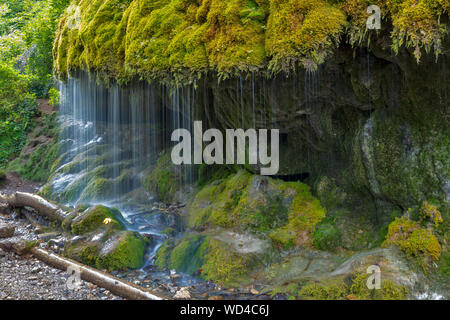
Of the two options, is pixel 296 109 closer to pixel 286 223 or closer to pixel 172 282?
pixel 286 223

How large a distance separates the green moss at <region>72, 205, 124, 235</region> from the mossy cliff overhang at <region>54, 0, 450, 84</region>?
11.2ft

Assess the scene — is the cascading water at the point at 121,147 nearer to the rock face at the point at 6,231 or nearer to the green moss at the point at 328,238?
the rock face at the point at 6,231

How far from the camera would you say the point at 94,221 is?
7.85 meters

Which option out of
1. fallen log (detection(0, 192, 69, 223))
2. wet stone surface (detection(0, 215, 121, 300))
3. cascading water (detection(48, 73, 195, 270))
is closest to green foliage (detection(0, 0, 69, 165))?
cascading water (detection(48, 73, 195, 270))

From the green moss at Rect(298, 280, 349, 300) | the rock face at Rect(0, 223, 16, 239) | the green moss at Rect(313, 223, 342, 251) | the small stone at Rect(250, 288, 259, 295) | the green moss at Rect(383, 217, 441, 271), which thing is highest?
the green moss at Rect(383, 217, 441, 271)

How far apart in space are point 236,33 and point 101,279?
505cm

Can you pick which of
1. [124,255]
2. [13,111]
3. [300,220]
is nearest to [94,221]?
[124,255]

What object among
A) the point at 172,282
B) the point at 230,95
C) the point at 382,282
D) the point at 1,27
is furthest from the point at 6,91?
the point at 382,282

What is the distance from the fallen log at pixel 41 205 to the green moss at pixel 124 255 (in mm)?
2814

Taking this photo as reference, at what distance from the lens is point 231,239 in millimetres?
6852

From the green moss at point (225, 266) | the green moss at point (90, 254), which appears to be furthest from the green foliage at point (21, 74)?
the green moss at point (225, 266)

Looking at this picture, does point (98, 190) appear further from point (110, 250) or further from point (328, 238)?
point (328, 238)

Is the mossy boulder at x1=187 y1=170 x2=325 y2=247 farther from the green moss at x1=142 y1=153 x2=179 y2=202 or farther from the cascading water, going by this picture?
the green moss at x1=142 y1=153 x2=179 y2=202

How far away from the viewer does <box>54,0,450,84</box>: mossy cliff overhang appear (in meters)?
4.53
